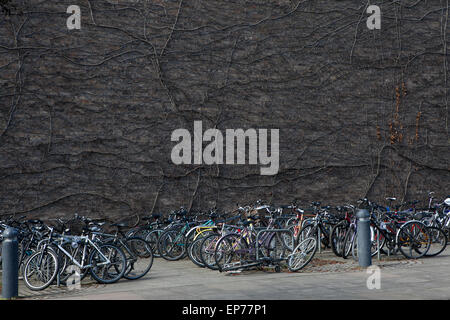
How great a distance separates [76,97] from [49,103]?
1.86ft

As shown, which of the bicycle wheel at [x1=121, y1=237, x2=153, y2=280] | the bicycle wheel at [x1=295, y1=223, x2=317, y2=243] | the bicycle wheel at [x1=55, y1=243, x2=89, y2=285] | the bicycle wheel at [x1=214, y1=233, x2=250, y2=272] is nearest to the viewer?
the bicycle wheel at [x1=55, y1=243, x2=89, y2=285]

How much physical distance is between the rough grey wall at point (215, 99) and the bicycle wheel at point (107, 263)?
13.1 ft

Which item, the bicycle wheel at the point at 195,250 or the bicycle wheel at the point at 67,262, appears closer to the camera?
the bicycle wheel at the point at 67,262

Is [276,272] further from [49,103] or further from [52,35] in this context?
[52,35]

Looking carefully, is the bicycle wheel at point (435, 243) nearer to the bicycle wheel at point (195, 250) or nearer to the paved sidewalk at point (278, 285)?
the paved sidewalk at point (278, 285)

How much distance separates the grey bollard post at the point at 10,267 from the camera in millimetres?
7082

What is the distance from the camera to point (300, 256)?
29.6ft

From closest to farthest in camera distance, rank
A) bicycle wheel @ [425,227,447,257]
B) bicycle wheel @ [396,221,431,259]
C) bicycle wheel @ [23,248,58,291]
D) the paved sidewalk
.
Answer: the paved sidewalk
bicycle wheel @ [23,248,58,291]
bicycle wheel @ [396,221,431,259]
bicycle wheel @ [425,227,447,257]

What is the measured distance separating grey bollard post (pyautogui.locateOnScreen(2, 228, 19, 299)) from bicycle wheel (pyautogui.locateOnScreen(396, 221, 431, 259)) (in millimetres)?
6254

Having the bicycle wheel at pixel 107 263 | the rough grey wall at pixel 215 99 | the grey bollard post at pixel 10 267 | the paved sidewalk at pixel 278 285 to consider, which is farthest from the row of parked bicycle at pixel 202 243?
the rough grey wall at pixel 215 99

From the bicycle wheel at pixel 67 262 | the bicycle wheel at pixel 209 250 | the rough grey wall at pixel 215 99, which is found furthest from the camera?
the rough grey wall at pixel 215 99

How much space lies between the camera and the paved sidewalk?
22.8 feet

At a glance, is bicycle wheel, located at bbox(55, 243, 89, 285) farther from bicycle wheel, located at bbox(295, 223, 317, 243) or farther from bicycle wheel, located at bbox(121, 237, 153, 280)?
bicycle wheel, located at bbox(295, 223, 317, 243)

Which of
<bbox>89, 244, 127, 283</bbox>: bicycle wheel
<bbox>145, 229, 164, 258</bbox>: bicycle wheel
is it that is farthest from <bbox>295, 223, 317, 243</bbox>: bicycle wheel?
<bbox>89, 244, 127, 283</bbox>: bicycle wheel
